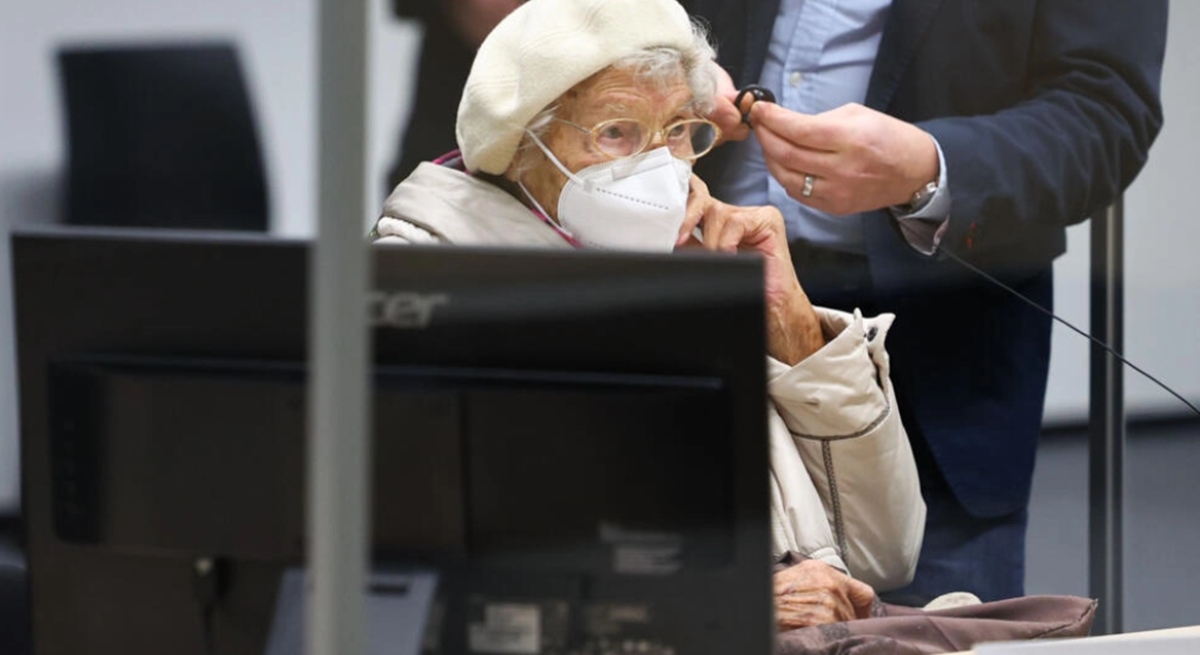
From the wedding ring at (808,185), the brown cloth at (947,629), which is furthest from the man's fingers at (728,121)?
the brown cloth at (947,629)

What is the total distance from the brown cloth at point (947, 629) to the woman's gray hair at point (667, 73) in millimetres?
765

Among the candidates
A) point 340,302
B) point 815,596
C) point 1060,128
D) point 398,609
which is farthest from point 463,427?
point 1060,128

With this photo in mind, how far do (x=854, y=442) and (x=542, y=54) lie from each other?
64 centimetres

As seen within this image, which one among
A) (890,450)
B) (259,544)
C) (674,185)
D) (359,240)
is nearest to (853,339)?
(890,450)

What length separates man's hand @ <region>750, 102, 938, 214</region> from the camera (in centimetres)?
259

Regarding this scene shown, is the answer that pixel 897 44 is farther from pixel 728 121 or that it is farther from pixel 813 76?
pixel 728 121

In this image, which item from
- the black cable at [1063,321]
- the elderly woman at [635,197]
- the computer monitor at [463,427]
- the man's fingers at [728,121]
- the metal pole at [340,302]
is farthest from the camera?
the black cable at [1063,321]

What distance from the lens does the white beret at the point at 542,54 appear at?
6.91ft

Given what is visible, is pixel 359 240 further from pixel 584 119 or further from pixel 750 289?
pixel 584 119

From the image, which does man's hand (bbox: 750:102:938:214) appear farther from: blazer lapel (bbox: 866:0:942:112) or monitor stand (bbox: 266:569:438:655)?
monitor stand (bbox: 266:569:438:655)

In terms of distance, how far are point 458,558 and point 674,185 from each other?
44.5 inches

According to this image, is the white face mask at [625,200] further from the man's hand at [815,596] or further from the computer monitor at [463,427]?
the computer monitor at [463,427]

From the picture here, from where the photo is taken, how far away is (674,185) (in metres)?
2.17

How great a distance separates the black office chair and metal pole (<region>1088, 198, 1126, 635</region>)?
144cm
